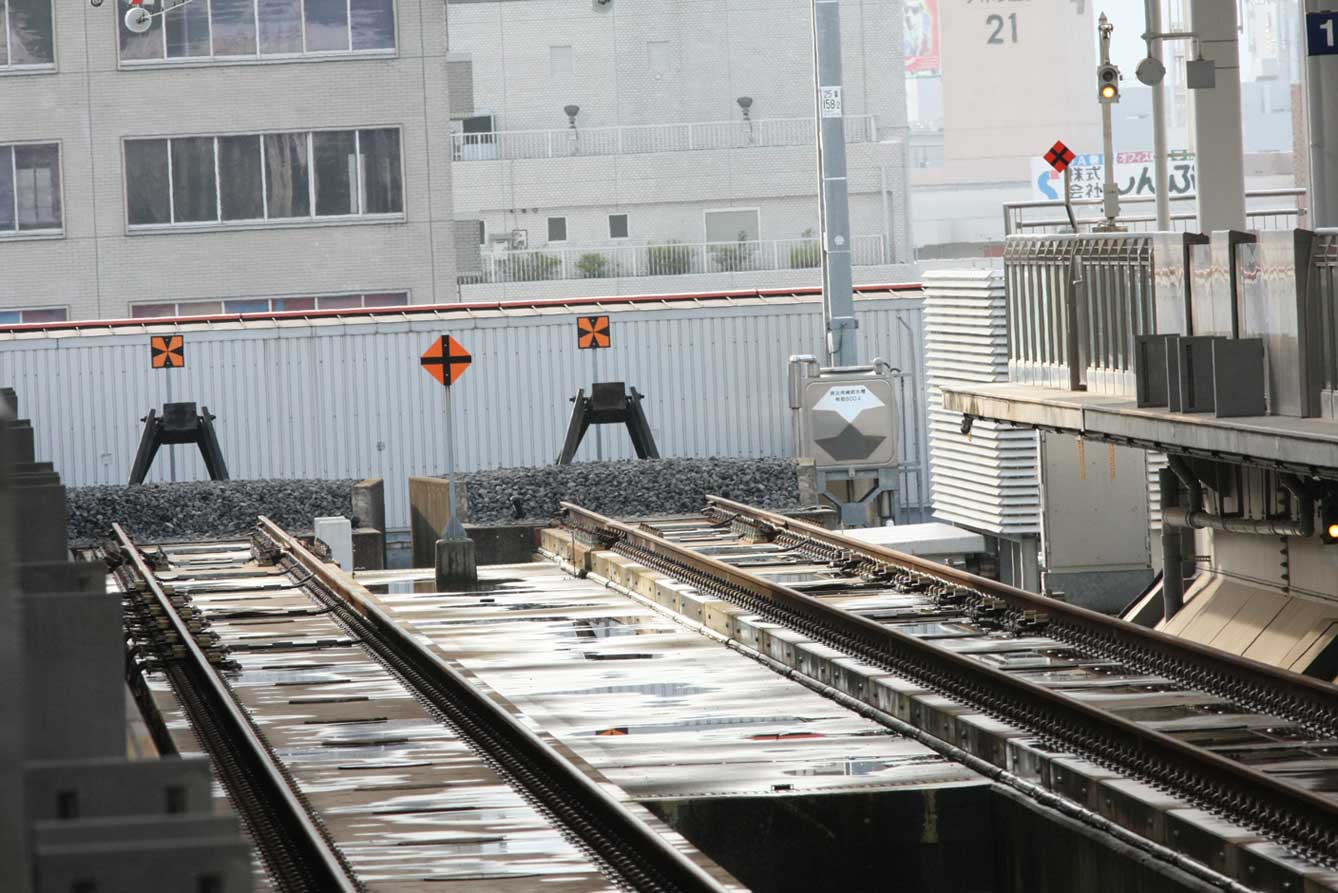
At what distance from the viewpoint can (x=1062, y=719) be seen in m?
12.6

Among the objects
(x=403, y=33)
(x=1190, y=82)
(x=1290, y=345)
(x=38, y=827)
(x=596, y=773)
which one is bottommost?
(x=596, y=773)

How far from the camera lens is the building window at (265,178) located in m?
41.6

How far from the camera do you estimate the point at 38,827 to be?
438cm

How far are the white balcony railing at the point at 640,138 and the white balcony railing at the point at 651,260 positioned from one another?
3498 mm

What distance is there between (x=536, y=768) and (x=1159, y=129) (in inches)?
410

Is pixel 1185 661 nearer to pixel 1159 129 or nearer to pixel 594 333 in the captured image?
pixel 1159 129

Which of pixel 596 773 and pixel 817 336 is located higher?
pixel 817 336

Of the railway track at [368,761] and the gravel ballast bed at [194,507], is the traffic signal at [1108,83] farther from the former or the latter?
the gravel ballast bed at [194,507]

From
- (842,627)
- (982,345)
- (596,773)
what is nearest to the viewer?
(596,773)

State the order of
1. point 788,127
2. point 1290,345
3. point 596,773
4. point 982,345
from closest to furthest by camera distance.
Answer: point 596,773 → point 1290,345 → point 982,345 → point 788,127

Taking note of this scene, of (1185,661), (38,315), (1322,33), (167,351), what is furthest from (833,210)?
(38,315)

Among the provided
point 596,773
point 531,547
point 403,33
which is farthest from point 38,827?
point 403,33

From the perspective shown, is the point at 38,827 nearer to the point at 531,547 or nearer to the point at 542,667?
the point at 542,667

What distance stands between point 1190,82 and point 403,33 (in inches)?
1048
